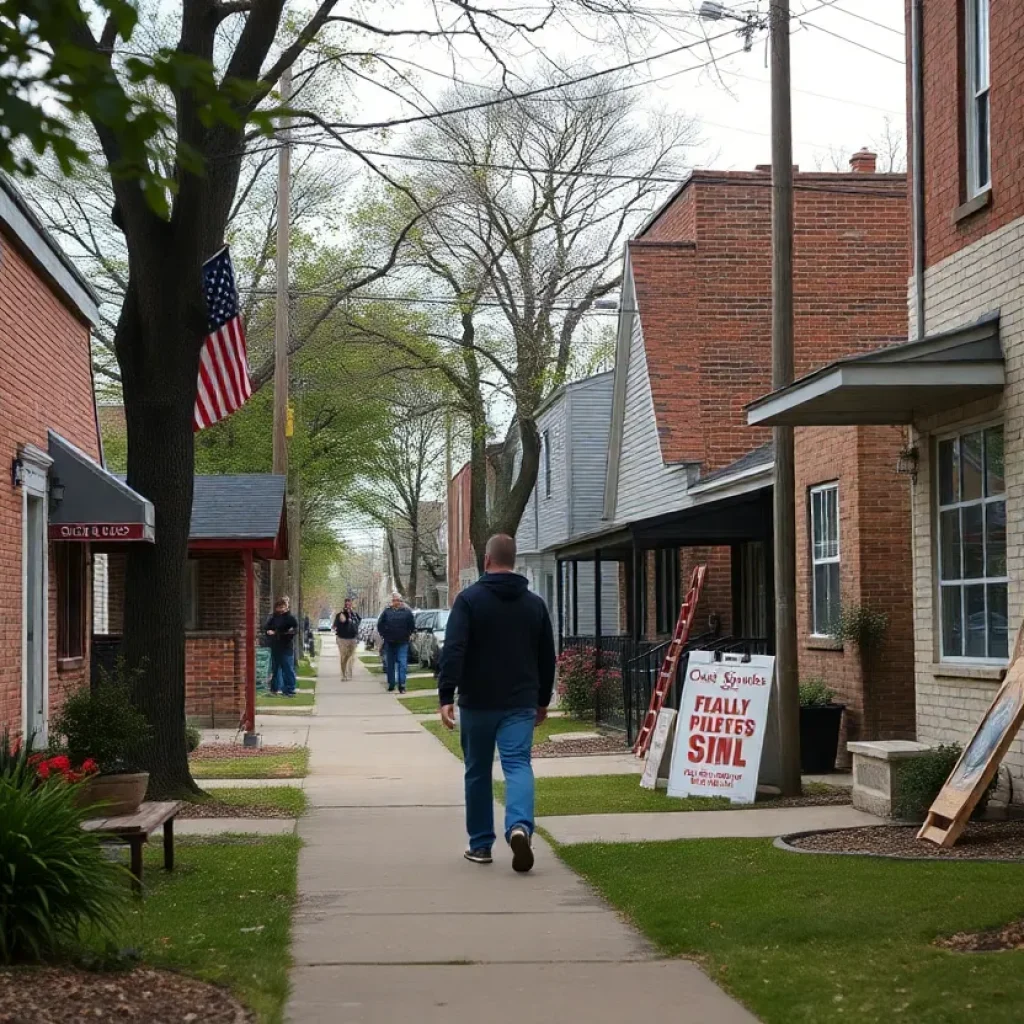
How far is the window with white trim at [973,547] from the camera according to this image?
38.6 ft

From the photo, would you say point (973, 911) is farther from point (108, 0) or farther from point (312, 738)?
point (312, 738)

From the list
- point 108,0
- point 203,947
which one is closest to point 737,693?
point 203,947

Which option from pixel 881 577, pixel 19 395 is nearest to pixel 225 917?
pixel 19 395

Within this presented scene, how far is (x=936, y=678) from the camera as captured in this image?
1272 centimetres

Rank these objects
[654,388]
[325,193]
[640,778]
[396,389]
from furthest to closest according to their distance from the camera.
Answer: [325,193], [396,389], [654,388], [640,778]

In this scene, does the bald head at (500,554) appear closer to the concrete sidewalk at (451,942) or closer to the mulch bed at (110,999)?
the concrete sidewalk at (451,942)

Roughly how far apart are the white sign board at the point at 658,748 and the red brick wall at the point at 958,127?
14.8 feet

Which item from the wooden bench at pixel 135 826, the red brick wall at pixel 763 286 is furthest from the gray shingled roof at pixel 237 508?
the wooden bench at pixel 135 826

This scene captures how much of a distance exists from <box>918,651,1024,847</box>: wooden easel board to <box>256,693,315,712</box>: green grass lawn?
61.8 ft

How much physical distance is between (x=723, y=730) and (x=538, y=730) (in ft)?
28.3

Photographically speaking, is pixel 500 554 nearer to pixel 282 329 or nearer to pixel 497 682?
pixel 497 682

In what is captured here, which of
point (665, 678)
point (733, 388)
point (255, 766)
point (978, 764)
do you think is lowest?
point (255, 766)

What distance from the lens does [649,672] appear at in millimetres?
18688

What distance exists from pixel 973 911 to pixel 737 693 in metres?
5.96
